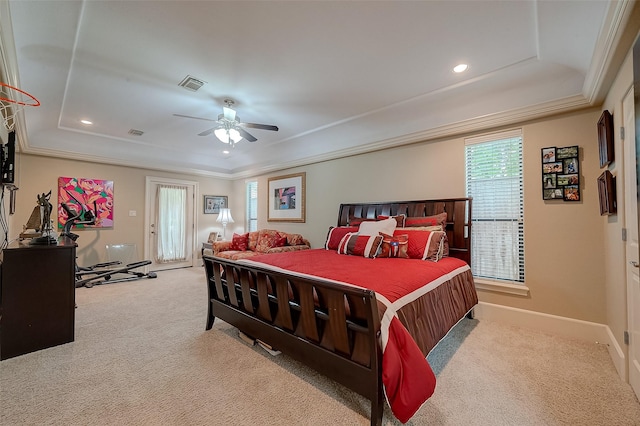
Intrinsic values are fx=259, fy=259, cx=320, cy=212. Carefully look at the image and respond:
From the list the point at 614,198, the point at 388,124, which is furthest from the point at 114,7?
the point at 614,198

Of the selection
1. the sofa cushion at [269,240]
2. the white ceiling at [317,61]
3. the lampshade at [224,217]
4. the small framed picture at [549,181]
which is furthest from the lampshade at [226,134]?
the small framed picture at [549,181]

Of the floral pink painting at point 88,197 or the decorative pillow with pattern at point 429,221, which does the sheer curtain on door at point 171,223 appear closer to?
the floral pink painting at point 88,197

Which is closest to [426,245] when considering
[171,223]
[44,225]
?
[44,225]

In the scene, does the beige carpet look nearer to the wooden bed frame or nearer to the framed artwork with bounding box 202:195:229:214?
the wooden bed frame

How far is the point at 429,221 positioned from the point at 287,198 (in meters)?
3.12

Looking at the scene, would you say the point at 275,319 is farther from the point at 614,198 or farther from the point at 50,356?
the point at 614,198

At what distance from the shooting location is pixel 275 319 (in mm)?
2066

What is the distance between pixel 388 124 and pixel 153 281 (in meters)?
5.08

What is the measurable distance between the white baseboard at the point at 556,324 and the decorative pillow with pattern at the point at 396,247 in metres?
1.23

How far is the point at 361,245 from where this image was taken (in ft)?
10.0

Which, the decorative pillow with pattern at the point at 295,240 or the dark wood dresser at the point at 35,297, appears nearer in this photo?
the dark wood dresser at the point at 35,297

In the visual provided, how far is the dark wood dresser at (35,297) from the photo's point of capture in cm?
225

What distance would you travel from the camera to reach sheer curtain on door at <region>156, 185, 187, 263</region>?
5867mm

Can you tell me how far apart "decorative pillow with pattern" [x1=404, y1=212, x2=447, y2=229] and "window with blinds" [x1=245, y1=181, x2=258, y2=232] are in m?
4.15
